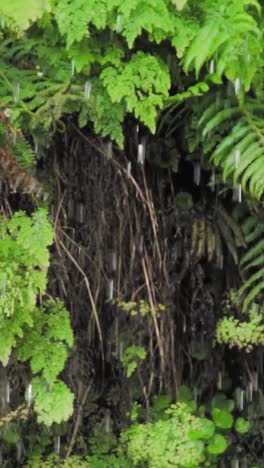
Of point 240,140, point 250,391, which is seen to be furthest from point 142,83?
point 250,391

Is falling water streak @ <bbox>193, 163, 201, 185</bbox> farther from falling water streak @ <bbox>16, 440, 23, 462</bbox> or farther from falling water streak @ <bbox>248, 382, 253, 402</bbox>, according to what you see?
falling water streak @ <bbox>16, 440, 23, 462</bbox>

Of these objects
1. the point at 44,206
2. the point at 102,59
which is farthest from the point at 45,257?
the point at 102,59

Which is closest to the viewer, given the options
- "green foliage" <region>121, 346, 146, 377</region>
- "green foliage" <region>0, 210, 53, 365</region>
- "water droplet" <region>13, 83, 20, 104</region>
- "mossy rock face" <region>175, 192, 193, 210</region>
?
"green foliage" <region>0, 210, 53, 365</region>

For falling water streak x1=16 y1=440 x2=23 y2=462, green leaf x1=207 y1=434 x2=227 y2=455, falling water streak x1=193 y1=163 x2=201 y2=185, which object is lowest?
falling water streak x1=16 y1=440 x2=23 y2=462

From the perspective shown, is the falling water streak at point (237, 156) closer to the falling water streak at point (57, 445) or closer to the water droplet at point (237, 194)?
the water droplet at point (237, 194)

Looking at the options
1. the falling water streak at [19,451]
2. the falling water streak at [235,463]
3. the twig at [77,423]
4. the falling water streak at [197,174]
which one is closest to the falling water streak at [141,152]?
the falling water streak at [197,174]

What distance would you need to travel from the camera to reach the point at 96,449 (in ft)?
17.5

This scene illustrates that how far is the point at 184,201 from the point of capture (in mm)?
5262

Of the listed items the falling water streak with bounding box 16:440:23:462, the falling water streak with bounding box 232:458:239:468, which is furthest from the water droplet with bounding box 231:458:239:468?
the falling water streak with bounding box 16:440:23:462

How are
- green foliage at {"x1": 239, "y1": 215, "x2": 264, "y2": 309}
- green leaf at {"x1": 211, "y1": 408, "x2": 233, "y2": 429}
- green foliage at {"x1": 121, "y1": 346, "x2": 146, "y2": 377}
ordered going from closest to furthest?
green foliage at {"x1": 239, "y1": 215, "x2": 264, "y2": 309} < green foliage at {"x1": 121, "y1": 346, "x2": 146, "y2": 377} < green leaf at {"x1": 211, "y1": 408, "x2": 233, "y2": 429}

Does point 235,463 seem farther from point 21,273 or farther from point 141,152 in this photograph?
point 21,273

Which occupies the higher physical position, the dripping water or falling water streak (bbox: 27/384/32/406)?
the dripping water

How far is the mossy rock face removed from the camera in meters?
5.26

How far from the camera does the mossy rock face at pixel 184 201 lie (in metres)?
5.26
